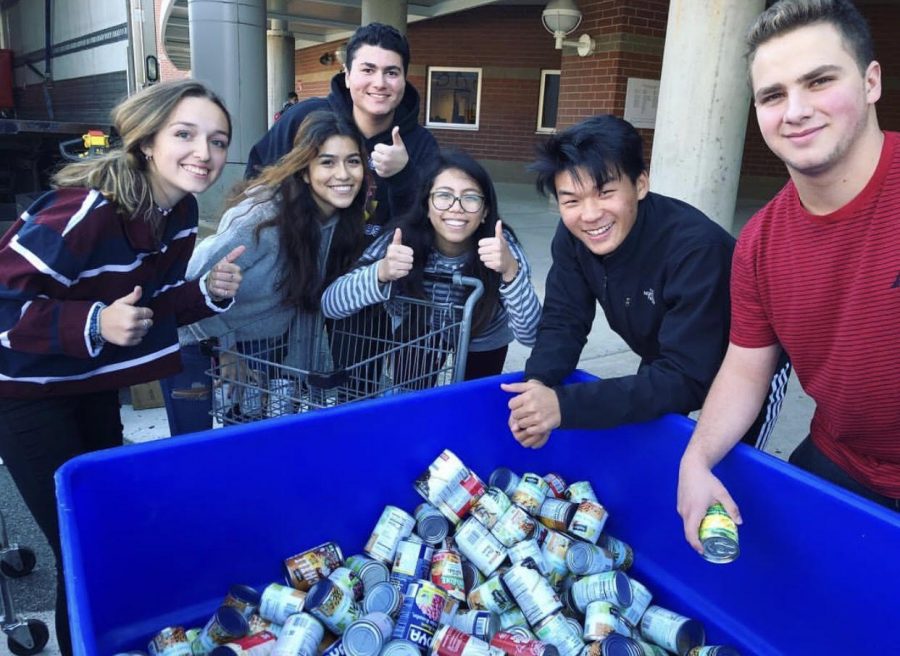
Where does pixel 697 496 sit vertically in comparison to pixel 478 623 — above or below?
above

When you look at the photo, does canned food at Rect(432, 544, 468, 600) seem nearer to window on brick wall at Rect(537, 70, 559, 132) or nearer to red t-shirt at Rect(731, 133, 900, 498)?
red t-shirt at Rect(731, 133, 900, 498)

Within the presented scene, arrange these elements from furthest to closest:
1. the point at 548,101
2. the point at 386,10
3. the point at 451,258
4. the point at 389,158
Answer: the point at 548,101, the point at 386,10, the point at 389,158, the point at 451,258

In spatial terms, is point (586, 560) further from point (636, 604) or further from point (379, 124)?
point (379, 124)

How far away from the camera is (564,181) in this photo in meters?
2.01

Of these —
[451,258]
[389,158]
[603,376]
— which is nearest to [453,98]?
[603,376]

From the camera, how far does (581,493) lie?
2.10 meters

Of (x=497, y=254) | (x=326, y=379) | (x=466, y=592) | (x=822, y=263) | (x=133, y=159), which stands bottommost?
(x=466, y=592)

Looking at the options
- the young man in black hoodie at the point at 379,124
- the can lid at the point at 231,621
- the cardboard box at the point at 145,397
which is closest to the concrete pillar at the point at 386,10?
the young man in black hoodie at the point at 379,124

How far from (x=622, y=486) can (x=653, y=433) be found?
0.24 metres

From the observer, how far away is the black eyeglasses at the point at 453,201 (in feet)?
8.07

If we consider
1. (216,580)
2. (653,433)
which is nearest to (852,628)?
(653,433)

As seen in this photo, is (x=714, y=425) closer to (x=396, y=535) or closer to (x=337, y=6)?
(x=396, y=535)

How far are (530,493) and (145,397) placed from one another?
2729 mm

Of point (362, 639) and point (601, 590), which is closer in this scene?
point (362, 639)
